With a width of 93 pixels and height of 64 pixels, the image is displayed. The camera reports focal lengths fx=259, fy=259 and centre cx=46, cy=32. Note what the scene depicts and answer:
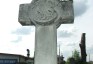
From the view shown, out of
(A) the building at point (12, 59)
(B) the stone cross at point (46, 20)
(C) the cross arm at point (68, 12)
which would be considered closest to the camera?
(B) the stone cross at point (46, 20)

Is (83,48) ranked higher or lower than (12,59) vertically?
higher

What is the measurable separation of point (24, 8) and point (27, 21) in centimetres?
33

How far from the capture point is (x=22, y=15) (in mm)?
6250

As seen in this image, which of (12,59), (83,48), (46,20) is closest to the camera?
(46,20)

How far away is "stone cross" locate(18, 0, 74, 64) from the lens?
5.93 meters

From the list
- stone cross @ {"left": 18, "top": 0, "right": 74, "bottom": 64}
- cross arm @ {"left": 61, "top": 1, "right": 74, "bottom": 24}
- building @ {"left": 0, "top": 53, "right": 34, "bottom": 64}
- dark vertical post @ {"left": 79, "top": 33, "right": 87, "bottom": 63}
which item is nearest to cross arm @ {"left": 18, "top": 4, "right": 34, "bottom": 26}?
stone cross @ {"left": 18, "top": 0, "right": 74, "bottom": 64}

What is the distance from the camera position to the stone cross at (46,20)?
19.5 ft

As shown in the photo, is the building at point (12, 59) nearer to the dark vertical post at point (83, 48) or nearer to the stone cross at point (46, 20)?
the dark vertical post at point (83, 48)

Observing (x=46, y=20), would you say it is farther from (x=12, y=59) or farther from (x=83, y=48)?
(x=83, y=48)

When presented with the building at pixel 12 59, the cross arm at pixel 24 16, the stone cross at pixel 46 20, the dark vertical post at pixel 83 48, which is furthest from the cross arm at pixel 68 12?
the dark vertical post at pixel 83 48

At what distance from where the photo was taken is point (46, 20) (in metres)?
6.05

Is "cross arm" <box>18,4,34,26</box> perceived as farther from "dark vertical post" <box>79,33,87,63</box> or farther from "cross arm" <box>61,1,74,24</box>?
"dark vertical post" <box>79,33,87,63</box>

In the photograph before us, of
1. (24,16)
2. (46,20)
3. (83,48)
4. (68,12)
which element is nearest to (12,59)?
(83,48)

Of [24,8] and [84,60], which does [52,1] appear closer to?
[24,8]
